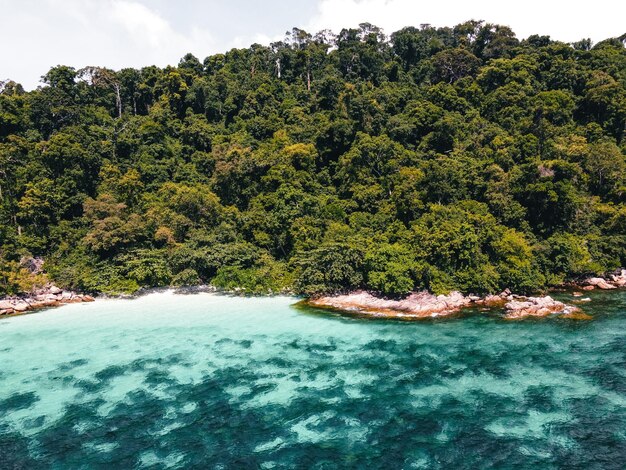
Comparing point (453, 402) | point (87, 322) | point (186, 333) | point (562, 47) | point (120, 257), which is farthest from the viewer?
point (562, 47)

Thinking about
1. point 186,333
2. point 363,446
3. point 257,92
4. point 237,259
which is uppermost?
point 257,92

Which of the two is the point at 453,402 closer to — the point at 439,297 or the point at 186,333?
the point at 439,297

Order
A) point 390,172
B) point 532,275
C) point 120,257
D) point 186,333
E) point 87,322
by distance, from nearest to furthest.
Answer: point 186,333
point 87,322
point 532,275
point 120,257
point 390,172

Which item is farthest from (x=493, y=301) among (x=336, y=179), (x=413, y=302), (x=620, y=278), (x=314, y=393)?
(x=336, y=179)

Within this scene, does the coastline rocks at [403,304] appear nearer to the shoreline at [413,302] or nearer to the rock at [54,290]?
the shoreline at [413,302]

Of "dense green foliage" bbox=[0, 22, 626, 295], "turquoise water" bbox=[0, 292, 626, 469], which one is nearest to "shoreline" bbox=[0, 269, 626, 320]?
"dense green foliage" bbox=[0, 22, 626, 295]

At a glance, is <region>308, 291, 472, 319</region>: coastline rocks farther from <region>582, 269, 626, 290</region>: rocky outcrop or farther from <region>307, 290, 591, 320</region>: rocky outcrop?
<region>582, 269, 626, 290</region>: rocky outcrop

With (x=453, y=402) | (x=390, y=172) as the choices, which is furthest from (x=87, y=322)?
(x=390, y=172)
